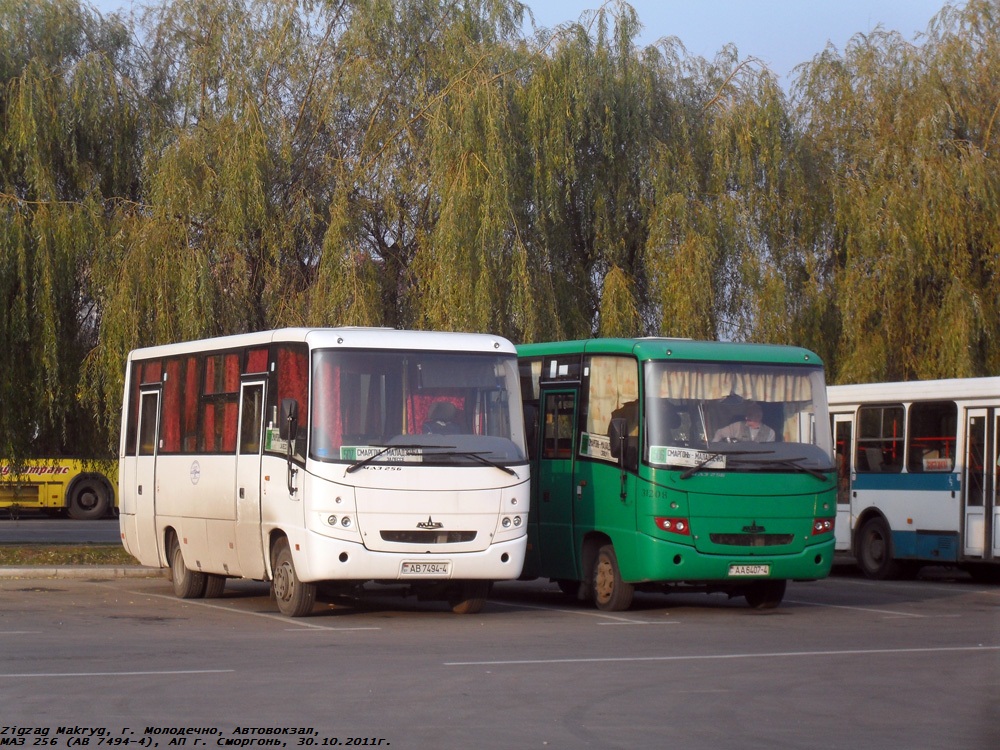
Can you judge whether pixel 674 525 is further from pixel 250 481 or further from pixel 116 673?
pixel 116 673

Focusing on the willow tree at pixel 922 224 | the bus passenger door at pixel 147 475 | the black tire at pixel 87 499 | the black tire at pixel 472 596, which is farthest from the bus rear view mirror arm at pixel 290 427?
the black tire at pixel 87 499

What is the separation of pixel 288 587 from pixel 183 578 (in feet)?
10.4

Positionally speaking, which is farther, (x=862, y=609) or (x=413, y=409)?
(x=862, y=609)

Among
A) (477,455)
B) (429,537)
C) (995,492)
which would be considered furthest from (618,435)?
(995,492)

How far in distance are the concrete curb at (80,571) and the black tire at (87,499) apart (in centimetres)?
2136

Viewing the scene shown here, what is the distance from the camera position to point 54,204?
22.9 meters

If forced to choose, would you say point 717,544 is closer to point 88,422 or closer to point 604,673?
point 604,673

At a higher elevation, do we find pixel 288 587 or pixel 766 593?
pixel 288 587

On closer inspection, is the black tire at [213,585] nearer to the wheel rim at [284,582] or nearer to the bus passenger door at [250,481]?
the bus passenger door at [250,481]

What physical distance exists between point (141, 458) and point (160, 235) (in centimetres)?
430

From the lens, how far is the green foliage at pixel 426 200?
74.4ft

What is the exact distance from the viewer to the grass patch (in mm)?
23672

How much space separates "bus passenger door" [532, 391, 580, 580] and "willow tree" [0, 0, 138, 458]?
289 inches

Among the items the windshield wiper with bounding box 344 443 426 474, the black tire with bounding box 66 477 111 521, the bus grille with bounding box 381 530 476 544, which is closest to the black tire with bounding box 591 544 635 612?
the bus grille with bounding box 381 530 476 544
